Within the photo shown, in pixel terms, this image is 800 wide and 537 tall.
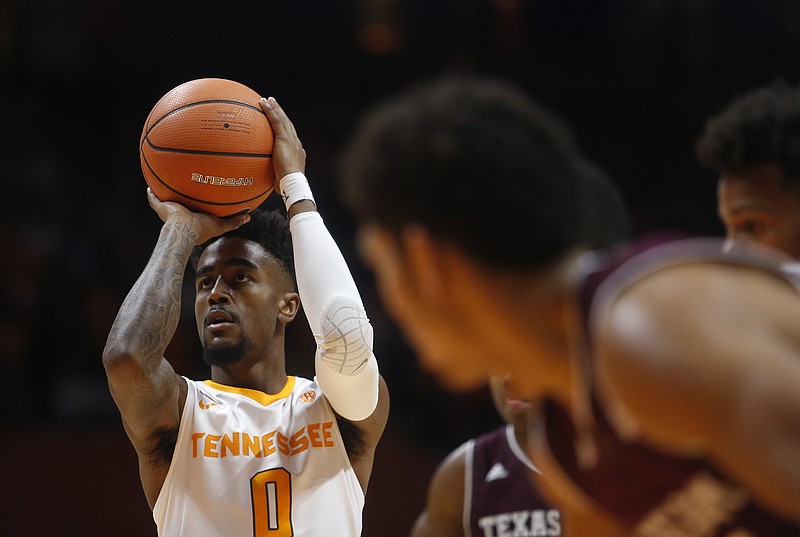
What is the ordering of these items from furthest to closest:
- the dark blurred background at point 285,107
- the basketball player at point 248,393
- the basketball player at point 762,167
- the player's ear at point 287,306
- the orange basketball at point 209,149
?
the dark blurred background at point 285,107 → the player's ear at point 287,306 → the orange basketball at point 209,149 → the basketball player at point 248,393 → the basketball player at point 762,167

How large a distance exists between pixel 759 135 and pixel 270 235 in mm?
1793

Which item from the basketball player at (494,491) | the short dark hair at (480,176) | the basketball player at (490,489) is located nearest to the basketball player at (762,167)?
the basketball player at (494,491)

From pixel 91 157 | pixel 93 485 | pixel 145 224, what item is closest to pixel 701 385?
pixel 93 485

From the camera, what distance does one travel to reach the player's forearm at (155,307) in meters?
3.04

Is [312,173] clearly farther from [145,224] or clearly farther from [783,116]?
[783,116]

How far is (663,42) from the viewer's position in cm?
→ 1011

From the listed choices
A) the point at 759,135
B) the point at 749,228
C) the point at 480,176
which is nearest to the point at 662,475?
the point at 480,176

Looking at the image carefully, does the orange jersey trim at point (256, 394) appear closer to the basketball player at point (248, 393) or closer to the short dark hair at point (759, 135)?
the basketball player at point (248, 393)

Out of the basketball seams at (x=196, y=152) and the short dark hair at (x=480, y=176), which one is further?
the basketball seams at (x=196, y=152)

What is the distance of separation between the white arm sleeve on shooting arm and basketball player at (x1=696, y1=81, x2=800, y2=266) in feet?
4.02

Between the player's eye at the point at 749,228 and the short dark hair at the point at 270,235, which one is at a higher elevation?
the short dark hair at the point at 270,235

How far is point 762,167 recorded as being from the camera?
2766mm

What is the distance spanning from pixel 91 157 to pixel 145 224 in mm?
1160

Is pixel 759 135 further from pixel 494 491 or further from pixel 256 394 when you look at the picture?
pixel 256 394
